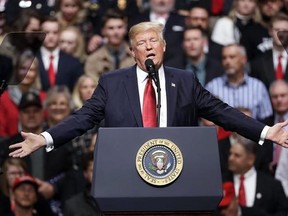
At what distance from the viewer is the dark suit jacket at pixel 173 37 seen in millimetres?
11430

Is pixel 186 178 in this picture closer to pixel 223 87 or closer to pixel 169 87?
pixel 169 87

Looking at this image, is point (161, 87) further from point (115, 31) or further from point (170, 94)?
point (115, 31)

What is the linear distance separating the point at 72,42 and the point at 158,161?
21.1 feet

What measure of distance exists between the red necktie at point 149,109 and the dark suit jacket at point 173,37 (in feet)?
15.9

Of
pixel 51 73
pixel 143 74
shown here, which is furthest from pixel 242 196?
pixel 143 74

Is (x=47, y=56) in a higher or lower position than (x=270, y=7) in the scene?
lower

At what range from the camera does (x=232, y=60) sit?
11.2 m

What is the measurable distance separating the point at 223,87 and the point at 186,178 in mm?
5256

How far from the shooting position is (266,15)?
41.3ft

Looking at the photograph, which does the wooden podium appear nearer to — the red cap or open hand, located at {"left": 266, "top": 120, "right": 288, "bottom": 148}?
open hand, located at {"left": 266, "top": 120, "right": 288, "bottom": 148}

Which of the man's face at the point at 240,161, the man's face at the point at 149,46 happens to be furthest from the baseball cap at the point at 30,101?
the man's face at the point at 149,46

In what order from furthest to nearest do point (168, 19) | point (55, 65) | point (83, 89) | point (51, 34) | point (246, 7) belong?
point (246, 7), point (168, 19), point (51, 34), point (55, 65), point (83, 89)

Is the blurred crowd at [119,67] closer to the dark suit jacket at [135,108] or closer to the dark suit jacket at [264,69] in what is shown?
the dark suit jacket at [264,69]

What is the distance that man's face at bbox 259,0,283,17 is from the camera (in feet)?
41.3
